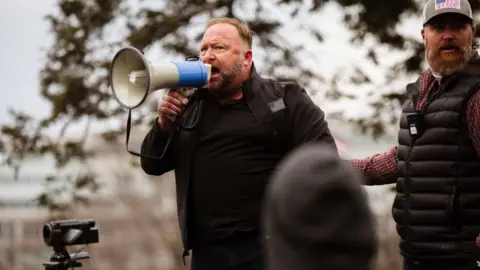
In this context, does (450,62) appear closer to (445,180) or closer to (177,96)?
(445,180)

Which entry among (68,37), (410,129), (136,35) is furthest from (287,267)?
(68,37)

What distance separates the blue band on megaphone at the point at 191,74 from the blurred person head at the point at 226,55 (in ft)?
0.48

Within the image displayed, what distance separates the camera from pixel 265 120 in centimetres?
381

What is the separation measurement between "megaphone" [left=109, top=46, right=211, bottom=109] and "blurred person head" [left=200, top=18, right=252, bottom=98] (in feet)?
0.48

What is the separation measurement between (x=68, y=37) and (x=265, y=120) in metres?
7.70

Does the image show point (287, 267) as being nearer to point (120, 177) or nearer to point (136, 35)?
point (136, 35)

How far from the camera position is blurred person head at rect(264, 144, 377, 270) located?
1.22 metres

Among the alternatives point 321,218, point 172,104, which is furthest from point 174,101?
point 321,218

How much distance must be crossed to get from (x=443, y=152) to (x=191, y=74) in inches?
39.8

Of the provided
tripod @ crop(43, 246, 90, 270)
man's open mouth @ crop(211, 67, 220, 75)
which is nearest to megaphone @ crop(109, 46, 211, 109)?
man's open mouth @ crop(211, 67, 220, 75)

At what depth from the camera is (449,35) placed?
11.8 feet

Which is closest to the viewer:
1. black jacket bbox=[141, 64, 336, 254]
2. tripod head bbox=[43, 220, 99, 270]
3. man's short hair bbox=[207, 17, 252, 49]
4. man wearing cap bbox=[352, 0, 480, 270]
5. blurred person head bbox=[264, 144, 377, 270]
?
blurred person head bbox=[264, 144, 377, 270]

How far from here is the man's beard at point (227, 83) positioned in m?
3.83

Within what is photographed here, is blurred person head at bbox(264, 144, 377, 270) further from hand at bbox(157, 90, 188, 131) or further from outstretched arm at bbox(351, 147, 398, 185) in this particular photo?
outstretched arm at bbox(351, 147, 398, 185)
